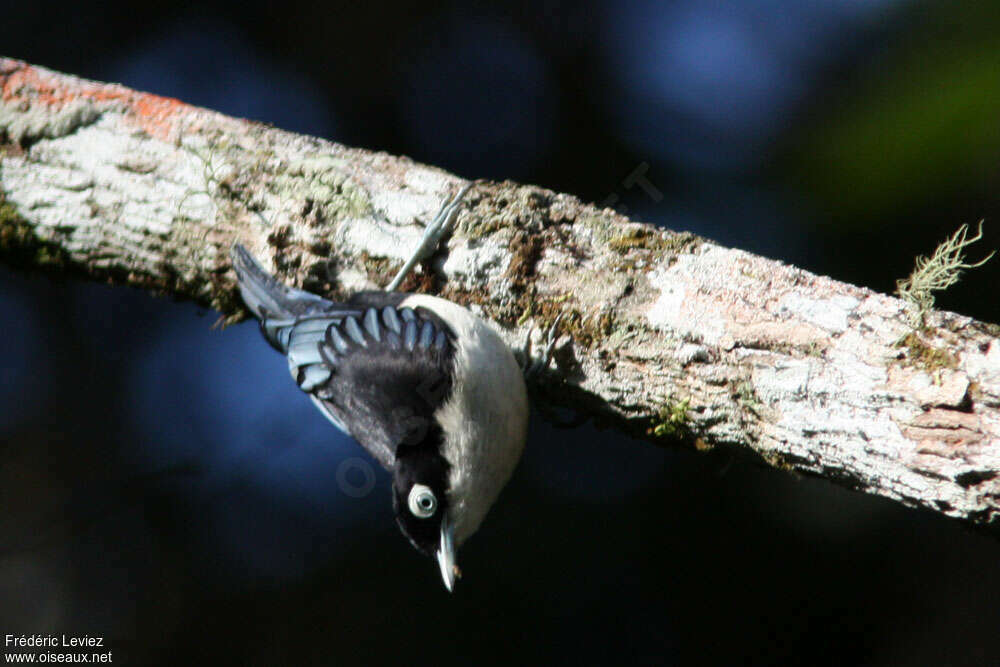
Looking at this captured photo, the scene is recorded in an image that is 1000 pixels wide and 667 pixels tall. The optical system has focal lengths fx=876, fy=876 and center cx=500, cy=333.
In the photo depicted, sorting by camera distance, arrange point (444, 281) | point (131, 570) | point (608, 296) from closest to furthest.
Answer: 1. point (608, 296)
2. point (444, 281)
3. point (131, 570)

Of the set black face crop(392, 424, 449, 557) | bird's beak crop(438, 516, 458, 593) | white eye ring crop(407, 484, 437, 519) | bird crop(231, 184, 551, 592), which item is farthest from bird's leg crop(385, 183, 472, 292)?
bird's beak crop(438, 516, 458, 593)

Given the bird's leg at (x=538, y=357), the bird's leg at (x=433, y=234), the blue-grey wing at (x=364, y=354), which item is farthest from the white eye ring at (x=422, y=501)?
the bird's leg at (x=433, y=234)

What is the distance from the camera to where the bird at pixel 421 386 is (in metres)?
2.24

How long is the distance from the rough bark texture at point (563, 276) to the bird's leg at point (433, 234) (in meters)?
0.03

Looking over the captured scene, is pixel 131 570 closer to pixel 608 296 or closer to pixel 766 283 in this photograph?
pixel 608 296

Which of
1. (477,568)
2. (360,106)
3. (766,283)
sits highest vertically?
(360,106)

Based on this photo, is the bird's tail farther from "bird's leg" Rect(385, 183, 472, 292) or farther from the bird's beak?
the bird's beak

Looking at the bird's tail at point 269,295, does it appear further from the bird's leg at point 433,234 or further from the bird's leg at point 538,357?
the bird's leg at point 538,357

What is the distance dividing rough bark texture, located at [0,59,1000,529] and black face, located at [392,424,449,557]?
0.35 metres

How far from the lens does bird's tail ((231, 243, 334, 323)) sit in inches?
95.3

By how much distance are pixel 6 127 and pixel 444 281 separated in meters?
1.43

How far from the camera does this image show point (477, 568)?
3691mm

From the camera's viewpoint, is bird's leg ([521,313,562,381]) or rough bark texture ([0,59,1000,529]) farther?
bird's leg ([521,313,562,381])

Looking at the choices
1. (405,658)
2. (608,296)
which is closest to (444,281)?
(608,296)
